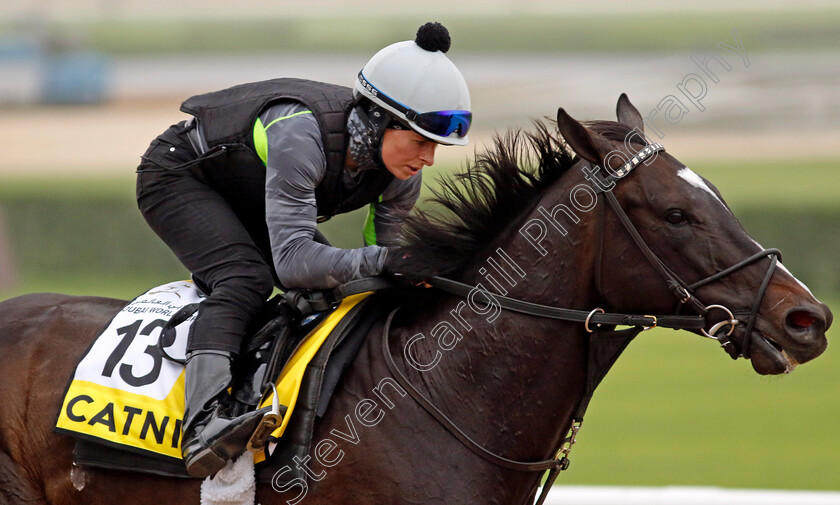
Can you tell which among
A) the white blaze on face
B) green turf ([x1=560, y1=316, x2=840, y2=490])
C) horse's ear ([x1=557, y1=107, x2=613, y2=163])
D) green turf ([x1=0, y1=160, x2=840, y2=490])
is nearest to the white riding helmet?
horse's ear ([x1=557, y1=107, x2=613, y2=163])

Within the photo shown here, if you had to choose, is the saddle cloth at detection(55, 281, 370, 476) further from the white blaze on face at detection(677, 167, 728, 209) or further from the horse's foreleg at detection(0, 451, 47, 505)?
the white blaze on face at detection(677, 167, 728, 209)

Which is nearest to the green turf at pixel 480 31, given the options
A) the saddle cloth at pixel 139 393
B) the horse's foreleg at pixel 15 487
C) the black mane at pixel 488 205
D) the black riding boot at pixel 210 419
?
the black mane at pixel 488 205

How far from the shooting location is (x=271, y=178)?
9.77 ft

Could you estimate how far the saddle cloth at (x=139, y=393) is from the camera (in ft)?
9.68

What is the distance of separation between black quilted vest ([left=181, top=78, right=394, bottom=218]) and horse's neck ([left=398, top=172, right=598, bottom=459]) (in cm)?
63

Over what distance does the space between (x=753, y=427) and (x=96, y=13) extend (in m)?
20.1

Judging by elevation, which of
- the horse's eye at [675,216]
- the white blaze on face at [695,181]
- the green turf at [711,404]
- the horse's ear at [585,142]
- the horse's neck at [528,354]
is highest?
the horse's ear at [585,142]

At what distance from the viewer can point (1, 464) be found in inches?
123

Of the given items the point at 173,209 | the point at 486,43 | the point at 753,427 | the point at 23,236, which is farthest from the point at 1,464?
the point at 486,43

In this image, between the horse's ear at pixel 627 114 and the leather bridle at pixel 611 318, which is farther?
the horse's ear at pixel 627 114

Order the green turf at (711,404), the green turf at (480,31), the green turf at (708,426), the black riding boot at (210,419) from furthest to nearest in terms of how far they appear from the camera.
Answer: the green turf at (480,31)
the green turf at (711,404)
the green turf at (708,426)
the black riding boot at (210,419)

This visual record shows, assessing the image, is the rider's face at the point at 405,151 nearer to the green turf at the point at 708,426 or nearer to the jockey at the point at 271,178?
the jockey at the point at 271,178

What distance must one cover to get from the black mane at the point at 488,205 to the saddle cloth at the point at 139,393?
26 cm

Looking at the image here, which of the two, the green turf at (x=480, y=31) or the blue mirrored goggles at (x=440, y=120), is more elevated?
the blue mirrored goggles at (x=440, y=120)
